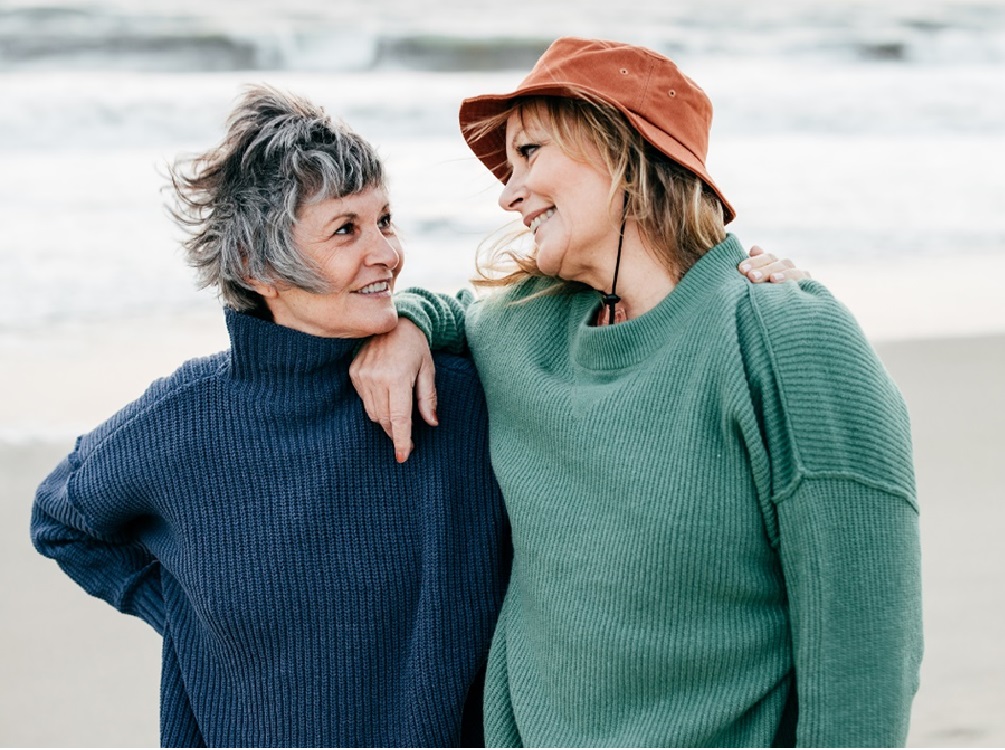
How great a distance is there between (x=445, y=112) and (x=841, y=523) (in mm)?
7996

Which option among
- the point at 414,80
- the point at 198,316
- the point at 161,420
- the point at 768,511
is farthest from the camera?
the point at 414,80

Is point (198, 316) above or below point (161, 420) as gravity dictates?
below

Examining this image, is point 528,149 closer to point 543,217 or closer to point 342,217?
point 543,217

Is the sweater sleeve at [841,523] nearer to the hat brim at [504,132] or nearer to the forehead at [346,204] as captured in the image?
the hat brim at [504,132]

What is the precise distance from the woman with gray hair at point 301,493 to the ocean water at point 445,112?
425 centimetres

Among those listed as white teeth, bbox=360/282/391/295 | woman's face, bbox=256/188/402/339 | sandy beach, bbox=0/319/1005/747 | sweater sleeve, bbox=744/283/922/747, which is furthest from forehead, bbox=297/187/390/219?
sandy beach, bbox=0/319/1005/747

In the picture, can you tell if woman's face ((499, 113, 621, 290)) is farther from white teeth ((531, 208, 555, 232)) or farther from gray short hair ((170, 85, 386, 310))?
gray short hair ((170, 85, 386, 310))

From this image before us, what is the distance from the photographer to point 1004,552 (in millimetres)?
4203

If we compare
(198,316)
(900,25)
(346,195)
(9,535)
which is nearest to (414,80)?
(198,316)

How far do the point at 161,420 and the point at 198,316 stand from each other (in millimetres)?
4290

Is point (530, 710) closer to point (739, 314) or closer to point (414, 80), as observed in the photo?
point (739, 314)

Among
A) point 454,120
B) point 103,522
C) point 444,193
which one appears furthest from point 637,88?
point 454,120

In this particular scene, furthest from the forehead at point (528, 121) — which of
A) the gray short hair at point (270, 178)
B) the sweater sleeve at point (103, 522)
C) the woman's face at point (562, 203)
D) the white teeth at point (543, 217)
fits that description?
the sweater sleeve at point (103, 522)

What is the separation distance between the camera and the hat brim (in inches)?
79.7
